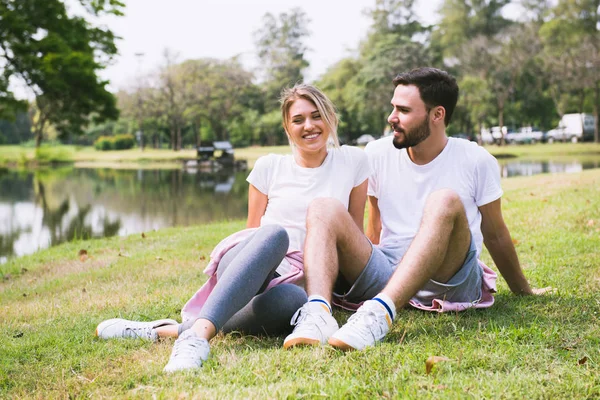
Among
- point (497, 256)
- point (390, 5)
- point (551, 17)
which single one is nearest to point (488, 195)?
point (497, 256)

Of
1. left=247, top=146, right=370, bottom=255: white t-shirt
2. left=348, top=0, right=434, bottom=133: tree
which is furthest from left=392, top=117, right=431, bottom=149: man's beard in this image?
left=348, top=0, right=434, bottom=133: tree

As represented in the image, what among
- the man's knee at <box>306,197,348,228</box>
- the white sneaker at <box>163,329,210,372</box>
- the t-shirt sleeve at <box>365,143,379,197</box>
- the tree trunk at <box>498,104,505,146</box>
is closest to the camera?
the white sneaker at <box>163,329,210,372</box>

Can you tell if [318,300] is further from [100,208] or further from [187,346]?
[100,208]

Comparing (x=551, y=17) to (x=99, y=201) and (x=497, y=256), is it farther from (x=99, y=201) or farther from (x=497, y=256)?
(x=497, y=256)

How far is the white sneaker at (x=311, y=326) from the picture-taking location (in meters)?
2.40

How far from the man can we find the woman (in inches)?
5.8

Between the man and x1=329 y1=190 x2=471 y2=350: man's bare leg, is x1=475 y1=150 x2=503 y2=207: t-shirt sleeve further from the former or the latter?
x1=329 y1=190 x2=471 y2=350: man's bare leg

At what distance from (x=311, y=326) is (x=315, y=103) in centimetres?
119

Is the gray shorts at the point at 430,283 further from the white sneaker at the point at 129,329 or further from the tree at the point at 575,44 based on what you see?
the tree at the point at 575,44

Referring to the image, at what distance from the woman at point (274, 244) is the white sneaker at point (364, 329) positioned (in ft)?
1.10

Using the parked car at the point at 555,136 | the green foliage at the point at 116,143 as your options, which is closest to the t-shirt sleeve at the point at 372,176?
the parked car at the point at 555,136

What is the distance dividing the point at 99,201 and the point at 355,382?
48.6 ft

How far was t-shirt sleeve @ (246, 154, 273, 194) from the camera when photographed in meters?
3.15

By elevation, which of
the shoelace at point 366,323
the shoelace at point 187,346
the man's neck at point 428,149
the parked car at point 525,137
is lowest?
the shoelace at point 187,346
